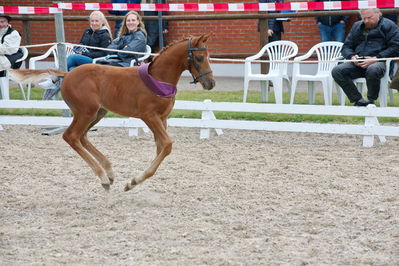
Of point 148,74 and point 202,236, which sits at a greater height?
point 148,74

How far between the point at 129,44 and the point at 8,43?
7.63 ft

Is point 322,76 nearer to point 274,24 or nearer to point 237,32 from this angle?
point 274,24

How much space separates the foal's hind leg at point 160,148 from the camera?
6430 mm

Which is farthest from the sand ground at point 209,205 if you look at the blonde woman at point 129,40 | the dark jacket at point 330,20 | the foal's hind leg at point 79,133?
the dark jacket at point 330,20

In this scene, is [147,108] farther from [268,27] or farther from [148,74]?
[268,27]

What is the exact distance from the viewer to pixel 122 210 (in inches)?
239

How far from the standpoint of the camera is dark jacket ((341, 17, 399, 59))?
31.5 ft

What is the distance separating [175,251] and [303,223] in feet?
3.86

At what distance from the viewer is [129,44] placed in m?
10.4

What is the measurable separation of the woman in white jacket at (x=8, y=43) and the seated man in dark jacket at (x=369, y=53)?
4.99 m

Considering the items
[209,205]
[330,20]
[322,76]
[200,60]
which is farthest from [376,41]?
[209,205]

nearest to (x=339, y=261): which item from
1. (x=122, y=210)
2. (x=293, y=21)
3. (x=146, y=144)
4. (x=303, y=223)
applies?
(x=303, y=223)

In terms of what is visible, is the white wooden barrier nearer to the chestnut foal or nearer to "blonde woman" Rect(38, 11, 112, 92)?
"blonde woman" Rect(38, 11, 112, 92)

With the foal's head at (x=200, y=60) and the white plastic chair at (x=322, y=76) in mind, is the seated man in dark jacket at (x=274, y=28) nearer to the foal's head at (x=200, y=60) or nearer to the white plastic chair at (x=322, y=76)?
the white plastic chair at (x=322, y=76)
